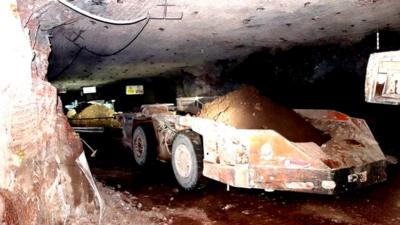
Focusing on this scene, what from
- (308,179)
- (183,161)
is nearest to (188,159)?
(183,161)

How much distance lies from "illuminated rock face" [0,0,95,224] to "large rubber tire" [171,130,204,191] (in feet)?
5.40

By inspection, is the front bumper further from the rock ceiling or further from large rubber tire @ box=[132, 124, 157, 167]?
large rubber tire @ box=[132, 124, 157, 167]

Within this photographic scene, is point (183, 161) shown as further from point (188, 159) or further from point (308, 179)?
point (308, 179)

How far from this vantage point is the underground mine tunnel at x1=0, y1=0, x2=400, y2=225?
3098 mm

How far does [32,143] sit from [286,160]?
276 centimetres

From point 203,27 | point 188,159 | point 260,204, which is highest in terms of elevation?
point 203,27

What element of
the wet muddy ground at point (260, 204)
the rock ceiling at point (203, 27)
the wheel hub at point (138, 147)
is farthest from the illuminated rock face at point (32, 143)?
the wheel hub at point (138, 147)

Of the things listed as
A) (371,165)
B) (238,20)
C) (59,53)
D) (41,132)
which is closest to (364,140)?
(371,165)

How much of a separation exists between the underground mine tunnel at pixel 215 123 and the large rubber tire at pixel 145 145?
0.03 m

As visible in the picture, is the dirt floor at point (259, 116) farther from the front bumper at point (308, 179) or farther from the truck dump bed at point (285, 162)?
the front bumper at point (308, 179)

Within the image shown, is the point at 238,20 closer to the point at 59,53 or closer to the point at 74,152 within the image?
the point at 74,152

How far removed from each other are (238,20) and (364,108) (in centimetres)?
437

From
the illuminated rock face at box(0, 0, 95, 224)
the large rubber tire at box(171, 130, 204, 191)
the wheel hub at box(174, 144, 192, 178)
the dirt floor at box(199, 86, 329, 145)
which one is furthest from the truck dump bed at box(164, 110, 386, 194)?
the illuminated rock face at box(0, 0, 95, 224)

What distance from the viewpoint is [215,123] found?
15.2ft
